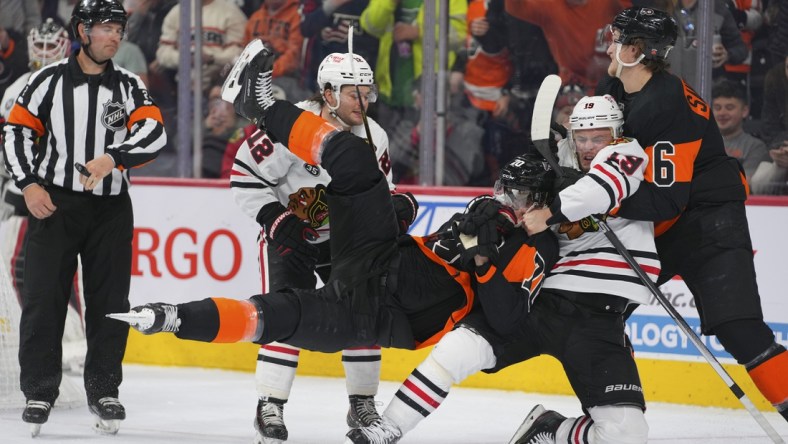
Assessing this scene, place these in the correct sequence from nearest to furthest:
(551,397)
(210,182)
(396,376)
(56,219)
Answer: (56,219) < (551,397) < (396,376) < (210,182)

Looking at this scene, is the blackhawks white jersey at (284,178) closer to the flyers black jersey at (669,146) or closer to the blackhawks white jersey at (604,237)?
the blackhawks white jersey at (604,237)

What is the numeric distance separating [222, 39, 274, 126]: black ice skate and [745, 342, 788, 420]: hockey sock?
1.47 meters

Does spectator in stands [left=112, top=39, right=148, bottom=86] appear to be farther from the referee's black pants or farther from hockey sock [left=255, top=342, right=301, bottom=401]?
Answer: hockey sock [left=255, top=342, right=301, bottom=401]

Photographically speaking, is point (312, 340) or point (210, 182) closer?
point (312, 340)

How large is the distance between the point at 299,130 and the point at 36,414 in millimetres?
1456

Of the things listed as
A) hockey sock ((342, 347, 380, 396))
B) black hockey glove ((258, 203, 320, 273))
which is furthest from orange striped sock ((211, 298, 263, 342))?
hockey sock ((342, 347, 380, 396))

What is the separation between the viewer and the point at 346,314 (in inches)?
124

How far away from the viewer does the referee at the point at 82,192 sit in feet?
13.6

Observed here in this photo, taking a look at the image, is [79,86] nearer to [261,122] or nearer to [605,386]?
[261,122]

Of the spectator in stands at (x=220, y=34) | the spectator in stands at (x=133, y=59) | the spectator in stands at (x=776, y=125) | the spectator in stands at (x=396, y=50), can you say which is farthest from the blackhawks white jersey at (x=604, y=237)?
the spectator in stands at (x=133, y=59)

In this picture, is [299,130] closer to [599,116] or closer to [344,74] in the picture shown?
[344,74]

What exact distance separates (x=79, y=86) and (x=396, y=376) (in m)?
1.86

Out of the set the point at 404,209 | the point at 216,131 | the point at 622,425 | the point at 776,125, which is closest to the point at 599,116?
the point at 404,209

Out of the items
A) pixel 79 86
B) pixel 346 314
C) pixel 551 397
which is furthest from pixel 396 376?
pixel 346 314
